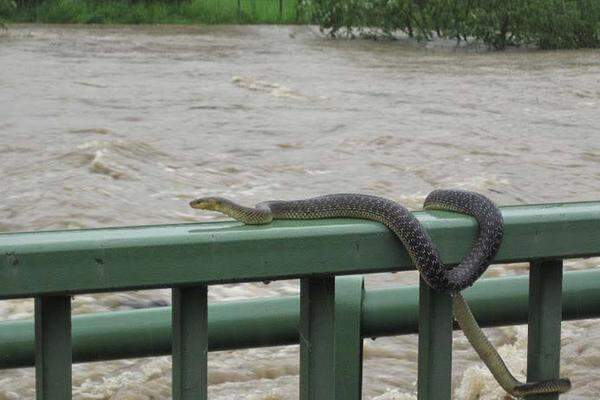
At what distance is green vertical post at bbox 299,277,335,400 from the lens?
1.82m

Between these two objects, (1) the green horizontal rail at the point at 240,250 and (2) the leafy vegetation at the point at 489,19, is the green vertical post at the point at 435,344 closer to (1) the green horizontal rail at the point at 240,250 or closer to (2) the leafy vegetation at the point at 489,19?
(1) the green horizontal rail at the point at 240,250

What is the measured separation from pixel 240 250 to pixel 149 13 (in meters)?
26.8

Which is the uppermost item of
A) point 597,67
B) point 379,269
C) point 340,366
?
point 379,269

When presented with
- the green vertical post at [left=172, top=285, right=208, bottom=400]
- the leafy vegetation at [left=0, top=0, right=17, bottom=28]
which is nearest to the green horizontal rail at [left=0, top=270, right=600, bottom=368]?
the green vertical post at [left=172, top=285, right=208, bottom=400]

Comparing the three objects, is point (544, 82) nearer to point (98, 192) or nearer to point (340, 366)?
point (98, 192)

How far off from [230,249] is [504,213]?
449 millimetres

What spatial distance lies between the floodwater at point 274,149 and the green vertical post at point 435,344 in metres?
2.92

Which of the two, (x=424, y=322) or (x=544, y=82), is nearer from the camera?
(x=424, y=322)

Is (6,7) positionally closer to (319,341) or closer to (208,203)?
(208,203)

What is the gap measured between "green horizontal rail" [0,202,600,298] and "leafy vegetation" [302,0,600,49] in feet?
59.8

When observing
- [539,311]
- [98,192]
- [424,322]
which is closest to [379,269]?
[424,322]

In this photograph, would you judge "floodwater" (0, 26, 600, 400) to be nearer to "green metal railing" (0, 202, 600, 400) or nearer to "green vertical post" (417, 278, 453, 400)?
"green metal railing" (0, 202, 600, 400)

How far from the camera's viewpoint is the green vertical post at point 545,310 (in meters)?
1.92

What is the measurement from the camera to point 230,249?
67.2 inches
